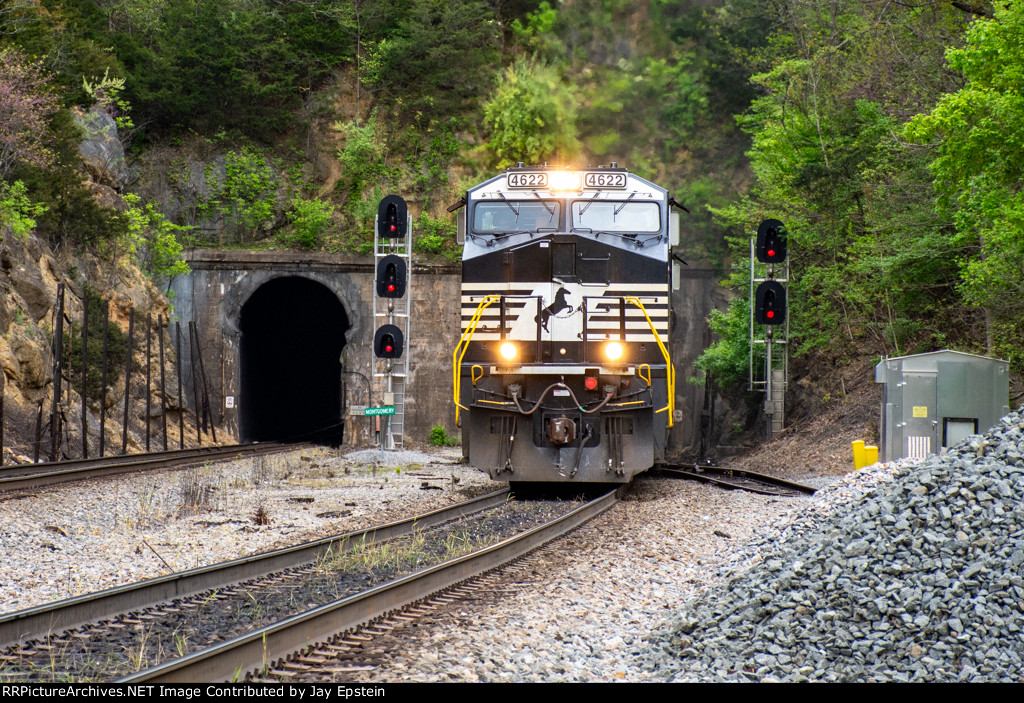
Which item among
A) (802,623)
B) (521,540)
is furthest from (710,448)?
(802,623)

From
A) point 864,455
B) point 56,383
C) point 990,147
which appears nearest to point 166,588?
point 56,383

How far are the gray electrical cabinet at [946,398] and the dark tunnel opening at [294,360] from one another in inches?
714

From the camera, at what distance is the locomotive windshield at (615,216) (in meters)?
12.9

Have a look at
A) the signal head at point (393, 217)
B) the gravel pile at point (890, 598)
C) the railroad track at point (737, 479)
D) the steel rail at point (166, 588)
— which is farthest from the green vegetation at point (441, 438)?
the gravel pile at point (890, 598)

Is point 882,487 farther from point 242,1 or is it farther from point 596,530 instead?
point 242,1

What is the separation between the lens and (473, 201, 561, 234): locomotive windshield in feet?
42.4

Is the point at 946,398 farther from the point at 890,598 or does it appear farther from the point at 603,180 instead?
the point at 890,598

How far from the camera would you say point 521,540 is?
28.6 feet

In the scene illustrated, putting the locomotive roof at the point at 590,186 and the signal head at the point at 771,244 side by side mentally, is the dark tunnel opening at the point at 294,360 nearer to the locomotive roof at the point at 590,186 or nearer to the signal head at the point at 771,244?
the signal head at the point at 771,244

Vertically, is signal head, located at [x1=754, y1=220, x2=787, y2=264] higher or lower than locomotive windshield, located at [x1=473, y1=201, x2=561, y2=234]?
higher

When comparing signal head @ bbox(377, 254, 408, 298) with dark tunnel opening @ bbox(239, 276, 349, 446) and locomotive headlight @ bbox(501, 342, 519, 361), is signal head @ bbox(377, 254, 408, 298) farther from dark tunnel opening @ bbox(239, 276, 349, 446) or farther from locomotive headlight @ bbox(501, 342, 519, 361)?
dark tunnel opening @ bbox(239, 276, 349, 446)

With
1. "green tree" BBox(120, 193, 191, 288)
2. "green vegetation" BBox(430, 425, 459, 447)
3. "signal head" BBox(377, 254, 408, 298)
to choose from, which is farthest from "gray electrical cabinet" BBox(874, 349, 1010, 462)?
"green tree" BBox(120, 193, 191, 288)

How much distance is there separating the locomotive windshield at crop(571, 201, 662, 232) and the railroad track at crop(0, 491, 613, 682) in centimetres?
561

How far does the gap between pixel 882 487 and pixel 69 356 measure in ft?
56.9
